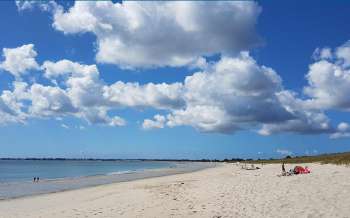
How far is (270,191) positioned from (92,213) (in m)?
8.82

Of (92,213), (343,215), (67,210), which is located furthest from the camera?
(67,210)

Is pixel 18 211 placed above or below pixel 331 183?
below

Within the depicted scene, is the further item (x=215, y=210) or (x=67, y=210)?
(x=67, y=210)

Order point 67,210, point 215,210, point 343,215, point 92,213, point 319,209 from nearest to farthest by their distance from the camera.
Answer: point 343,215
point 319,209
point 215,210
point 92,213
point 67,210

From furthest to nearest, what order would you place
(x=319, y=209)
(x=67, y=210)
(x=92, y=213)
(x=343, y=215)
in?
(x=67, y=210), (x=92, y=213), (x=319, y=209), (x=343, y=215)

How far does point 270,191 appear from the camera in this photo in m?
20.6

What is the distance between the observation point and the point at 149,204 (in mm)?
19078

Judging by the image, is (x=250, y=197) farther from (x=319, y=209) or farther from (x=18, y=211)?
(x=18, y=211)

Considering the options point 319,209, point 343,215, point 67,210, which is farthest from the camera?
point 67,210

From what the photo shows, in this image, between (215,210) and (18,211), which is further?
(18,211)

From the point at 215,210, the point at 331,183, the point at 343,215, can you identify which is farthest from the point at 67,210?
the point at 331,183

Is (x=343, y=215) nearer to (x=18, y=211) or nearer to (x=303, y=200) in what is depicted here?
(x=303, y=200)

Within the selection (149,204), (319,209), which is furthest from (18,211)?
(319,209)

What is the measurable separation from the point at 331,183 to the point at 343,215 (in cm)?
814
